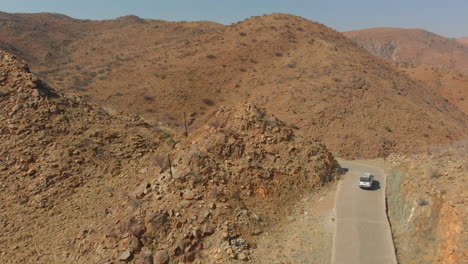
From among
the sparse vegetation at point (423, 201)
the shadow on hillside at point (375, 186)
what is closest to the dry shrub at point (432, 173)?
the sparse vegetation at point (423, 201)

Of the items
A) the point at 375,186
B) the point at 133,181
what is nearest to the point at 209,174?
the point at 133,181

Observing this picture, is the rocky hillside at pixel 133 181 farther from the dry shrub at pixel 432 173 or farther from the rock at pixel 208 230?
the dry shrub at pixel 432 173

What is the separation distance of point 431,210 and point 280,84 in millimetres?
24815

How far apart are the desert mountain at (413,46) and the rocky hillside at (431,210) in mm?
94527

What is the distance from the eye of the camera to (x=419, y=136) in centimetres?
2700

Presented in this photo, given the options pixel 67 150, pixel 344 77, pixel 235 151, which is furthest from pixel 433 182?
pixel 344 77

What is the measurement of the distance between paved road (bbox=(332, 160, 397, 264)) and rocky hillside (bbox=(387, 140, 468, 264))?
19.2 inches

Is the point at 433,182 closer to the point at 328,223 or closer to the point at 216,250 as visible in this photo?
the point at 328,223

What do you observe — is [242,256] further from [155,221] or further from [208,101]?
[208,101]

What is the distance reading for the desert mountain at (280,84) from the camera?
27.8 meters

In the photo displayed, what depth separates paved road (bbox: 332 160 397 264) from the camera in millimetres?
11219

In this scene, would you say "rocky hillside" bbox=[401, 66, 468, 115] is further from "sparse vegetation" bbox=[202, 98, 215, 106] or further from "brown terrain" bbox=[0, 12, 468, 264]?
"sparse vegetation" bbox=[202, 98, 215, 106]

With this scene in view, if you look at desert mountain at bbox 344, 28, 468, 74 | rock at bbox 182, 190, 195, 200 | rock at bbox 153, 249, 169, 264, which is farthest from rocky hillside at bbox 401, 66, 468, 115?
rock at bbox 153, 249, 169, 264

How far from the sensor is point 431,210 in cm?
1173
